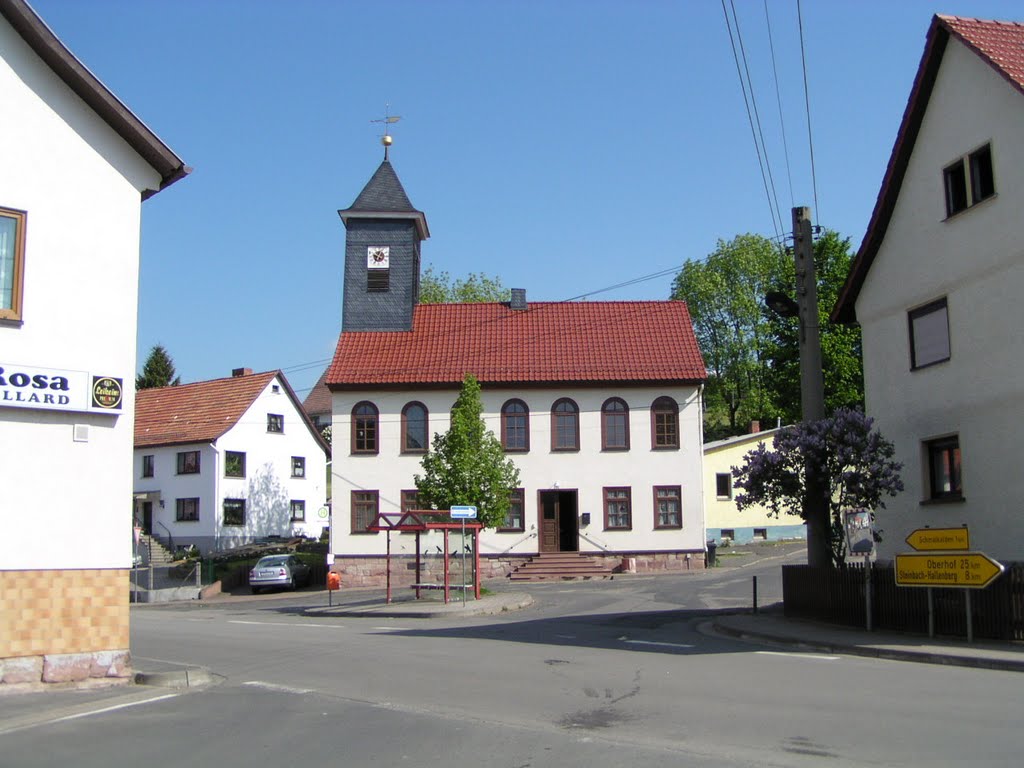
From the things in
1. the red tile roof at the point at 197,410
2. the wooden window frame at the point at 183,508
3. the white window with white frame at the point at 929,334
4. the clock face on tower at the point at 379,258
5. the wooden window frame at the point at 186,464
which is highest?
the clock face on tower at the point at 379,258

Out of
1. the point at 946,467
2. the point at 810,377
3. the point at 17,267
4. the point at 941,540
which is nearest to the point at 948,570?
the point at 941,540

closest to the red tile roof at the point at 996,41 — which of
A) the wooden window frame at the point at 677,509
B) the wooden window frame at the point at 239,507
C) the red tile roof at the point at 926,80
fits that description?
the red tile roof at the point at 926,80

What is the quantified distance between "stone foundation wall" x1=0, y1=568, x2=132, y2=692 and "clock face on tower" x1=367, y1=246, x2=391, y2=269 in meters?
31.1

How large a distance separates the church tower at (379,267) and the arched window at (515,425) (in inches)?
234

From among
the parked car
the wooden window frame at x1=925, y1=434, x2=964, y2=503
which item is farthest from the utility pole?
the parked car

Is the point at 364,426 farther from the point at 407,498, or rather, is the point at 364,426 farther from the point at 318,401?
the point at 318,401

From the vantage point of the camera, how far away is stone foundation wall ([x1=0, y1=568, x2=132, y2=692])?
39.5ft

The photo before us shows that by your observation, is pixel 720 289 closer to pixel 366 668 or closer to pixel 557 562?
pixel 557 562

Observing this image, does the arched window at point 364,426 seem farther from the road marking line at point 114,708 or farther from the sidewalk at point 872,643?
the road marking line at point 114,708

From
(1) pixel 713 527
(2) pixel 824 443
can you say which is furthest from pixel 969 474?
(1) pixel 713 527

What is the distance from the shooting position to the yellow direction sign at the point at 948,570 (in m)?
15.5

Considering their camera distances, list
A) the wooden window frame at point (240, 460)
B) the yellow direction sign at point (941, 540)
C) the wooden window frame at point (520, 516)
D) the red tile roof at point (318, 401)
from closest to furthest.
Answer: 1. the yellow direction sign at point (941, 540)
2. the wooden window frame at point (520, 516)
3. the wooden window frame at point (240, 460)
4. the red tile roof at point (318, 401)

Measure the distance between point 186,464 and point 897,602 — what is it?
3959 centimetres

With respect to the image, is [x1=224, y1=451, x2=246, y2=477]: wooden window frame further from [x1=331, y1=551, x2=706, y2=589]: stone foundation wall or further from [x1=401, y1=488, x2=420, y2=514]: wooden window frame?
[x1=401, y1=488, x2=420, y2=514]: wooden window frame
